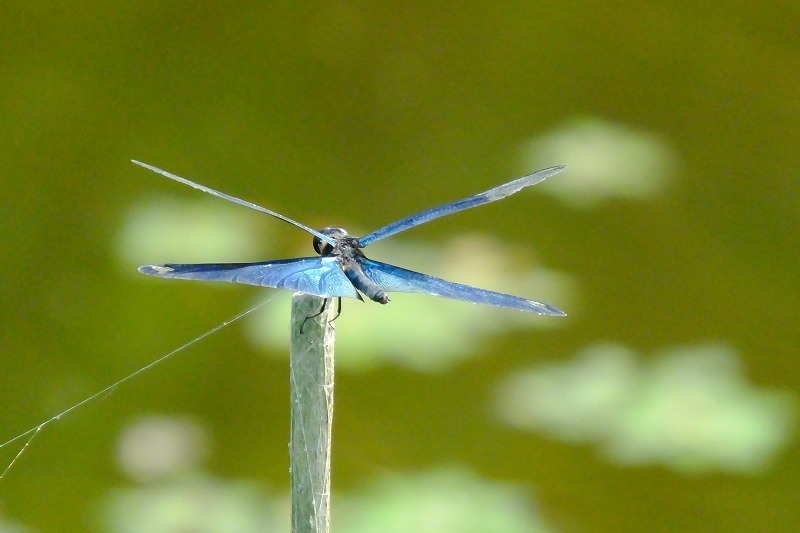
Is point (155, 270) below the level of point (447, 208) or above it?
below

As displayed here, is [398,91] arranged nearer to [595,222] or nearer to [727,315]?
[595,222]

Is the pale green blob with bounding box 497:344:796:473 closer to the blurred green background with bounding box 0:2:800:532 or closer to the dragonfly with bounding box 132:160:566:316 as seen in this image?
the blurred green background with bounding box 0:2:800:532

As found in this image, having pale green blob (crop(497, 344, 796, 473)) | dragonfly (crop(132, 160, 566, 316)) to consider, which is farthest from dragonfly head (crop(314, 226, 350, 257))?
pale green blob (crop(497, 344, 796, 473))

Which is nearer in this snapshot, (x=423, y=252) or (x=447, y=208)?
(x=447, y=208)

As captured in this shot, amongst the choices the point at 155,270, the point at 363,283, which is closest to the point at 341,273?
the point at 363,283

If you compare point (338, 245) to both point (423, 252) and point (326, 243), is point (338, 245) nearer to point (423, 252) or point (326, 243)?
point (326, 243)

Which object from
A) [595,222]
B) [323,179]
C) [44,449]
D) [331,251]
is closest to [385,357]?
[323,179]

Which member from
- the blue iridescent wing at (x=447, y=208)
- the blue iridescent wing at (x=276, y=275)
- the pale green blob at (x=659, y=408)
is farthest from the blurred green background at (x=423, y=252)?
the blue iridescent wing at (x=276, y=275)
